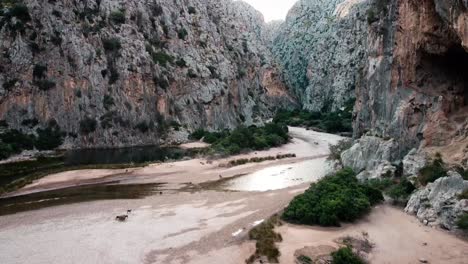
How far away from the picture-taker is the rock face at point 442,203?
25306mm

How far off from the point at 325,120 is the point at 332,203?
84.3 m

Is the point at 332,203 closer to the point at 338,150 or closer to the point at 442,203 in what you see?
the point at 442,203

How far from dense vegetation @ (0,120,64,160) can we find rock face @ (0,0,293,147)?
59.8 inches

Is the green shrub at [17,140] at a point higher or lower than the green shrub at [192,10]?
lower

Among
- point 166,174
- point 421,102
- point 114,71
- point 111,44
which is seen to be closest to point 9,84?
point 114,71

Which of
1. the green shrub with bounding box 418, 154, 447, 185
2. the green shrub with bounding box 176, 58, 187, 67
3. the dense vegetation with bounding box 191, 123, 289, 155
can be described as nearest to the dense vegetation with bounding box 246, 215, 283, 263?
the green shrub with bounding box 418, 154, 447, 185

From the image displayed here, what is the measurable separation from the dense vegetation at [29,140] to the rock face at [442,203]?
56.5 metres

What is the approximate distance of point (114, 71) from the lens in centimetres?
8900

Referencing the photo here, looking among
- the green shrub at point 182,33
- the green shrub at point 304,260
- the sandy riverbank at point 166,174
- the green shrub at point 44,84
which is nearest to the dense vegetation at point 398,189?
the green shrub at point 304,260

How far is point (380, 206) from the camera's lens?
30750mm

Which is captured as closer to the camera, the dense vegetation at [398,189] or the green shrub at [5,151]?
the dense vegetation at [398,189]

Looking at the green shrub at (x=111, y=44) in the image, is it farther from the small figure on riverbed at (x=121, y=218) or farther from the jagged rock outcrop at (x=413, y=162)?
the jagged rock outcrop at (x=413, y=162)

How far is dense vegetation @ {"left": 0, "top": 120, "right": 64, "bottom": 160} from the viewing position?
6775 cm

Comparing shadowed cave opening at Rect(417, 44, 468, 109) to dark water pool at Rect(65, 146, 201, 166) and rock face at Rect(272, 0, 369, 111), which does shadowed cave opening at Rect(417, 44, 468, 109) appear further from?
rock face at Rect(272, 0, 369, 111)
